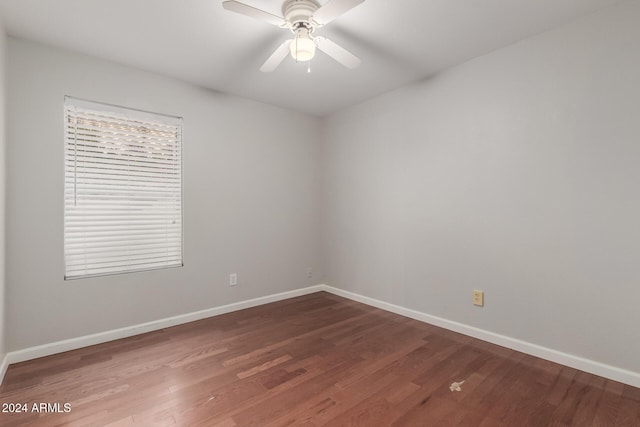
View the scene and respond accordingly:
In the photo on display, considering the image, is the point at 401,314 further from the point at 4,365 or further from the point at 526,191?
the point at 4,365

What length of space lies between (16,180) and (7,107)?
523 millimetres

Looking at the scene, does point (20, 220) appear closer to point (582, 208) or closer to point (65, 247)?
point (65, 247)

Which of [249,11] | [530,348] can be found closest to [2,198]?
[249,11]

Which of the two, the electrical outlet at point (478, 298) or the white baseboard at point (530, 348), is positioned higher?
the electrical outlet at point (478, 298)

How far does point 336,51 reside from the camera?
2.04m

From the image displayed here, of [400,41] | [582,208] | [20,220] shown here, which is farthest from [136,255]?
[582,208]

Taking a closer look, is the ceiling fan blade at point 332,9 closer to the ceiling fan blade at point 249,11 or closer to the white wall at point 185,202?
the ceiling fan blade at point 249,11

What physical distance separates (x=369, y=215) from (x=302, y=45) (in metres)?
2.10

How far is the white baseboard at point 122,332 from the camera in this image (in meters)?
2.24

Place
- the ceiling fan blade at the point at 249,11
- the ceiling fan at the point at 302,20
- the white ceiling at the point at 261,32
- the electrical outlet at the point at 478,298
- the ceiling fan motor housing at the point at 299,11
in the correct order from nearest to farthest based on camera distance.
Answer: the ceiling fan blade at the point at 249,11 < the ceiling fan at the point at 302,20 < the ceiling fan motor housing at the point at 299,11 < the white ceiling at the point at 261,32 < the electrical outlet at the point at 478,298

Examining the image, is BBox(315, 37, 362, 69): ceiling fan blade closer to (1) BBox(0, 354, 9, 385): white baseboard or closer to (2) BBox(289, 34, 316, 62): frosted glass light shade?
(2) BBox(289, 34, 316, 62): frosted glass light shade

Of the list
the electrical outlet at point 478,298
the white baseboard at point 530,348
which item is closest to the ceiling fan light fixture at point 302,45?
the electrical outlet at point 478,298

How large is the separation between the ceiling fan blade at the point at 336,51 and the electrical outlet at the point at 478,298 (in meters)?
2.11

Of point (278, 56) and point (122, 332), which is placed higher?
point (278, 56)
